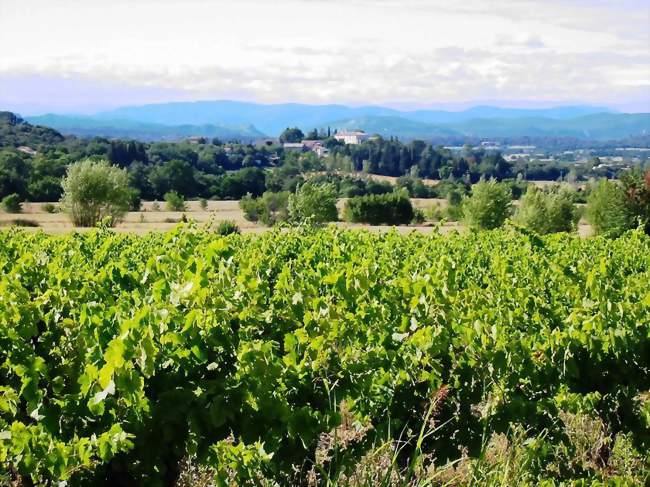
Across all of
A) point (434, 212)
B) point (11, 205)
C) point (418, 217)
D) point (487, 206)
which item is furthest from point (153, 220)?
point (434, 212)

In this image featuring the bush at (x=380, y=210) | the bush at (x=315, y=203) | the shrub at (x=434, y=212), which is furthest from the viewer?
the shrub at (x=434, y=212)

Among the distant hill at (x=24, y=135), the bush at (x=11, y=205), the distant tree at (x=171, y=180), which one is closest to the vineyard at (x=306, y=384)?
the bush at (x=11, y=205)

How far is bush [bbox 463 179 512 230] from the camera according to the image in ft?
208

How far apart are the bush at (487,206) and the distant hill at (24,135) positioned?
9123cm

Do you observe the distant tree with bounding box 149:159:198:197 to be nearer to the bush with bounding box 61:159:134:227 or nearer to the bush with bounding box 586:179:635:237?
the bush with bounding box 61:159:134:227

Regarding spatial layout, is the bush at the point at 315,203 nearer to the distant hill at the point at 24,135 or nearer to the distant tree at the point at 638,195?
the distant tree at the point at 638,195

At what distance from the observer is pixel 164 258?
5035 millimetres

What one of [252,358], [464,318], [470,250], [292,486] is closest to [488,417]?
[464,318]

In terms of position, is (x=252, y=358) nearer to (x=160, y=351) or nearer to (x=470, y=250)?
(x=160, y=351)

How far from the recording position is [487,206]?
6344cm

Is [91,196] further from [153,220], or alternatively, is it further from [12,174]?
[12,174]

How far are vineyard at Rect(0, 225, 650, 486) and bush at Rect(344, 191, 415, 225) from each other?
7094 centimetres

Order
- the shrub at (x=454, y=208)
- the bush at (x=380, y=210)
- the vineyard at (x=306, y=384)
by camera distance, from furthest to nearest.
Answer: the bush at (x=380, y=210) < the shrub at (x=454, y=208) < the vineyard at (x=306, y=384)

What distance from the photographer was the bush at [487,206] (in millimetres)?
63500
